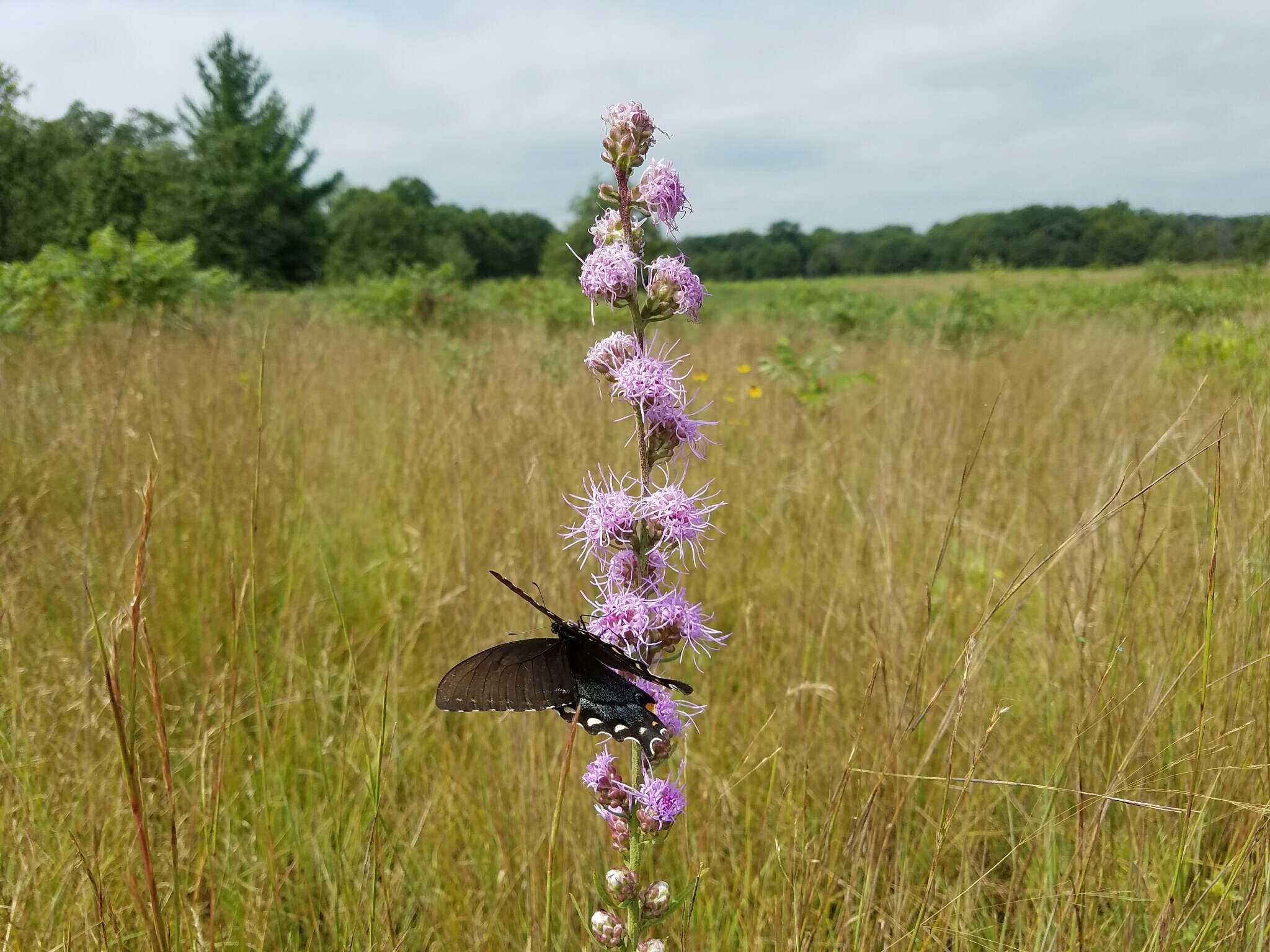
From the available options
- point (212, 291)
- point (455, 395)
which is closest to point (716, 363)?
point (455, 395)

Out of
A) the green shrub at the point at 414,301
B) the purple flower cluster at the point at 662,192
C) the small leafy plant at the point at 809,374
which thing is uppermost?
the green shrub at the point at 414,301

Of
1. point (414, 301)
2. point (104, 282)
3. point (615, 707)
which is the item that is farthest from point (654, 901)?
point (414, 301)

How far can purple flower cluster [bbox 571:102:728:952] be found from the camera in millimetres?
1100

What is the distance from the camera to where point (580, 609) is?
8.43ft

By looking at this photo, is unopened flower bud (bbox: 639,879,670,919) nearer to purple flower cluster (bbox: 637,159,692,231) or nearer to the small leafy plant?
purple flower cluster (bbox: 637,159,692,231)

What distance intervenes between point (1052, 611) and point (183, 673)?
2963 millimetres

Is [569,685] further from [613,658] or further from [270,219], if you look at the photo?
[270,219]

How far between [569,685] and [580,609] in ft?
5.04

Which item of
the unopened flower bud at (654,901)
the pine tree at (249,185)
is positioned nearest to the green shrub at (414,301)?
the unopened flower bud at (654,901)

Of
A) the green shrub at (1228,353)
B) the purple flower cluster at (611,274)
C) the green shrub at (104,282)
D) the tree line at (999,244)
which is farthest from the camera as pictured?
the tree line at (999,244)

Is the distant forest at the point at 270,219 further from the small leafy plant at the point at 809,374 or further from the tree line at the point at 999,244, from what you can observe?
the small leafy plant at the point at 809,374

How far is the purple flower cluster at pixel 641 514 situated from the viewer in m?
1.10

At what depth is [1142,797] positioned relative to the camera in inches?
71.4

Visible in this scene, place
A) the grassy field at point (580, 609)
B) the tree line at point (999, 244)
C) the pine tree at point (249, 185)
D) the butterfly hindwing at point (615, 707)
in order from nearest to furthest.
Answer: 1. the butterfly hindwing at point (615, 707)
2. the grassy field at point (580, 609)
3. the tree line at point (999, 244)
4. the pine tree at point (249, 185)
